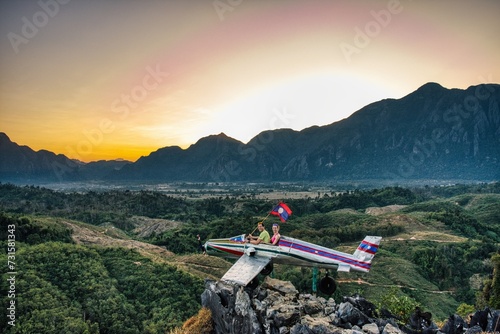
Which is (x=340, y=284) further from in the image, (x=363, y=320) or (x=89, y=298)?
(x=363, y=320)

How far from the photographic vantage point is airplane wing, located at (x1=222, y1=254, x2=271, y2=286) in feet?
55.7

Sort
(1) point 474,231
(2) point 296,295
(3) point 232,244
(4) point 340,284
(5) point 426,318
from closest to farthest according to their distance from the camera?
1. (5) point 426,318
2. (2) point 296,295
3. (3) point 232,244
4. (4) point 340,284
5. (1) point 474,231

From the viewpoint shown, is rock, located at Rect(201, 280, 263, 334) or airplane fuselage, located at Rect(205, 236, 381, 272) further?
airplane fuselage, located at Rect(205, 236, 381, 272)

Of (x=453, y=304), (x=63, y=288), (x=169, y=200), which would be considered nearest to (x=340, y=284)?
(x=453, y=304)

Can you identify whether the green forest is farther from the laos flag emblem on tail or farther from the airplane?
the laos flag emblem on tail

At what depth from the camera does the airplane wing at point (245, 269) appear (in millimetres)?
16969

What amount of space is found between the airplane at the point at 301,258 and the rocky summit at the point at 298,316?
1.22 m

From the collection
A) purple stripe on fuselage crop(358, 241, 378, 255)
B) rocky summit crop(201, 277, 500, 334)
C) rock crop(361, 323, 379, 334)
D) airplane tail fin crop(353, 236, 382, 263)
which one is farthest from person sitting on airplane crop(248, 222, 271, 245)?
rock crop(361, 323, 379, 334)

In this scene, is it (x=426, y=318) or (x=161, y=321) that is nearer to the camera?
(x=426, y=318)

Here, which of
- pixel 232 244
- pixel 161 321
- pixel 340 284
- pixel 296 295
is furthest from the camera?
pixel 340 284

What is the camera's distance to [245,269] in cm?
1786

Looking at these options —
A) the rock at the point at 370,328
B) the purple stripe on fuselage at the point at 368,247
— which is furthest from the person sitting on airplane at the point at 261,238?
the rock at the point at 370,328

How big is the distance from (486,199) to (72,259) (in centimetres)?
19874

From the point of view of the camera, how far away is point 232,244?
20.0 m
